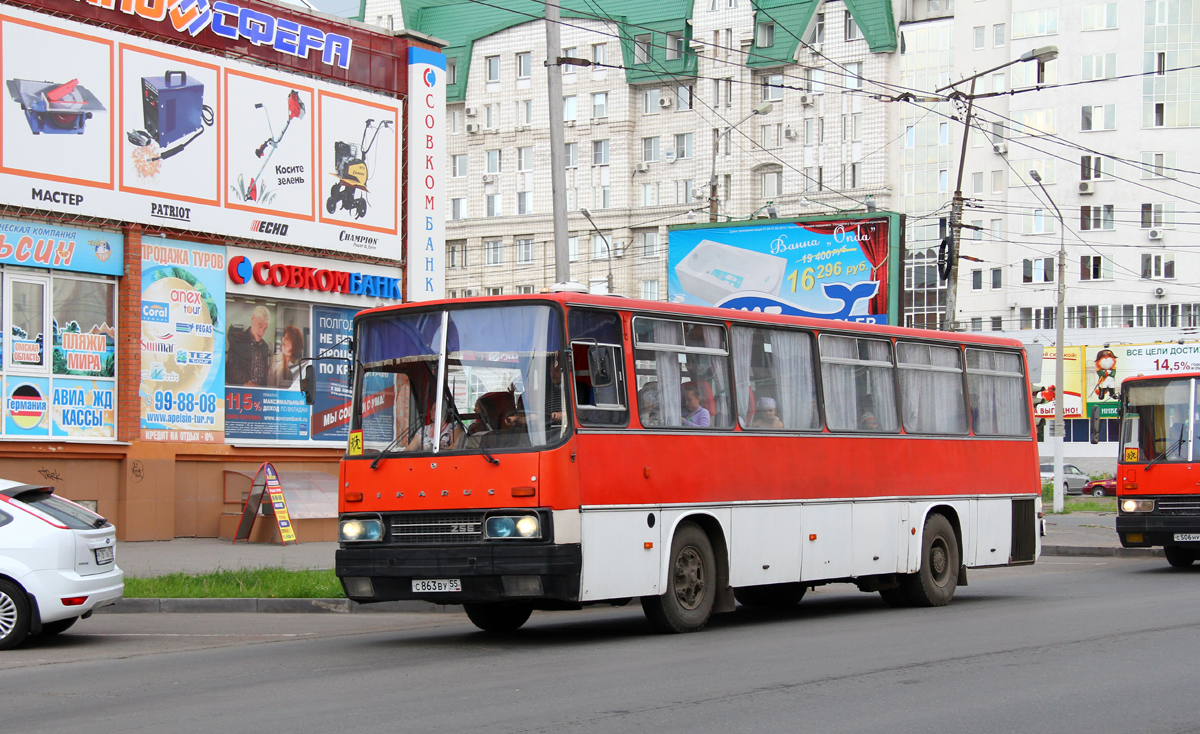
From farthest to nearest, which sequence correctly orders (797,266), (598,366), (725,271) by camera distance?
(725,271) → (797,266) → (598,366)

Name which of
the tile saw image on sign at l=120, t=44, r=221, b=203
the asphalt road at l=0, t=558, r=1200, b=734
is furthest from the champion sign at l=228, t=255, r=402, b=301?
the asphalt road at l=0, t=558, r=1200, b=734

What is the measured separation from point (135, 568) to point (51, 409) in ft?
15.3

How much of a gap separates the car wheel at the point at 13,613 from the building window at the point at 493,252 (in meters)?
67.4

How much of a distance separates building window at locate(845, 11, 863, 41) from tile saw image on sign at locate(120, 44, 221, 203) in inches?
2023

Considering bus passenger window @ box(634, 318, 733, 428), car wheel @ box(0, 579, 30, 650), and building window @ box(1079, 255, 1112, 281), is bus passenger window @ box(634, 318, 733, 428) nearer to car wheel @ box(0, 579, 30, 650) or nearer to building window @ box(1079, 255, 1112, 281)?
car wheel @ box(0, 579, 30, 650)

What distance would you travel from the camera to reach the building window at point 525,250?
7831cm

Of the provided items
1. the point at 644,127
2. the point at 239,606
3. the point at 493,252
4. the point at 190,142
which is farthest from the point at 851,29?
the point at 239,606

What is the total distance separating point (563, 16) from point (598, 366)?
219 feet

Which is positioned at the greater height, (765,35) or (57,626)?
(765,35)

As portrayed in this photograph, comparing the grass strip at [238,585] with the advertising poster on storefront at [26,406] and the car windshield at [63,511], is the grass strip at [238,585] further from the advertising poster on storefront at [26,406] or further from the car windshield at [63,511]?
the advertising poster on storefront at [26,406]

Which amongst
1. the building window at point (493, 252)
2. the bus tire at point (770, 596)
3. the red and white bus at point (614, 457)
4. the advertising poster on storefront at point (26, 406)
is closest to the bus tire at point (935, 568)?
the red and white bus at point (614, 457)

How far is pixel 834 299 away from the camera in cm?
3164

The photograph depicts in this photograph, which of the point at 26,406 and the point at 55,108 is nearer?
the point at 26,406

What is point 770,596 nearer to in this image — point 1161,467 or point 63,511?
point 63,511
